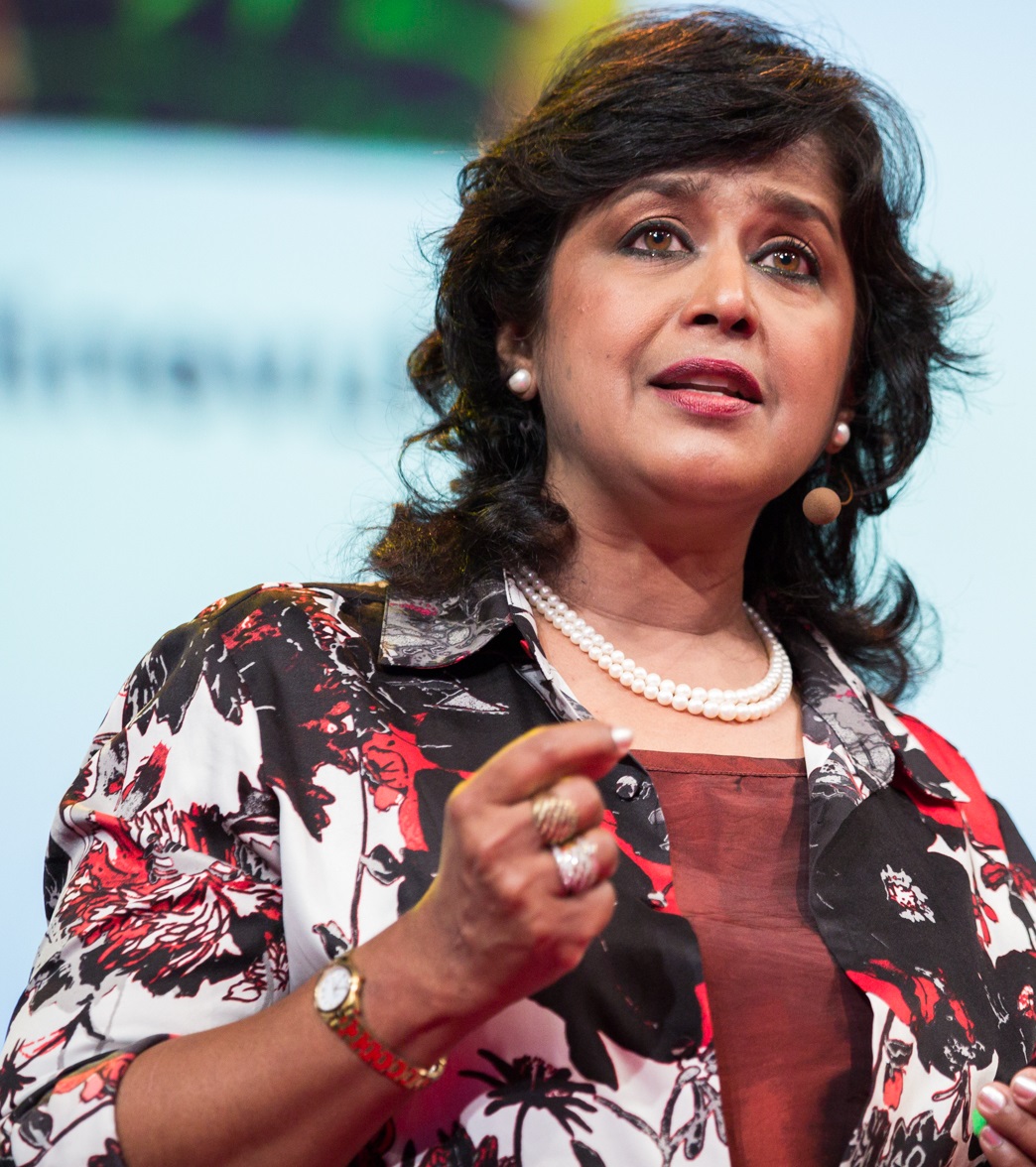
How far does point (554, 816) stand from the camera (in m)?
A: 0.91

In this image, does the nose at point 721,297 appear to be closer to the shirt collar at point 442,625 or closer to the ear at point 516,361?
the ear at point 516,361

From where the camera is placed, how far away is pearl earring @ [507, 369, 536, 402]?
1.67 metres

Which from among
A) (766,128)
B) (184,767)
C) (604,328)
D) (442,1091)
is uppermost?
(766,128)

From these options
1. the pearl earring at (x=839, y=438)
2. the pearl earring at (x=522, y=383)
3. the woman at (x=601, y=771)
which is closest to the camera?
the woman at (x=601, y=771)

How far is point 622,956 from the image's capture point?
1.18m

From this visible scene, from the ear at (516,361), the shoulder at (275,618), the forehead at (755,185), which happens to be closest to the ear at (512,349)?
the ear at (516,361)

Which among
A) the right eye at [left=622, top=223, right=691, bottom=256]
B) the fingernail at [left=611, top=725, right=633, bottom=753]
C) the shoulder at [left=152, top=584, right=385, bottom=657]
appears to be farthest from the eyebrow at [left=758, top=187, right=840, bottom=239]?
the fingernail at [left=611, top=725, right=633, bottom=753]

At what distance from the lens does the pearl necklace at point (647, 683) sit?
151cm

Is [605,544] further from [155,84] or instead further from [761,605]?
[155,84]

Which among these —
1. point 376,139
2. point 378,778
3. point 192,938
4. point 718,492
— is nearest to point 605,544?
point 718,492

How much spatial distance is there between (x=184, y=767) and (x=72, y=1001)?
22 cm

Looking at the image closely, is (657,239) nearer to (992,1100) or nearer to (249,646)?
(249,646)

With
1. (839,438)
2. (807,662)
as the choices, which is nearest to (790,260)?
(839,438)

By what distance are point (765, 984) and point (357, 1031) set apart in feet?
1.41
